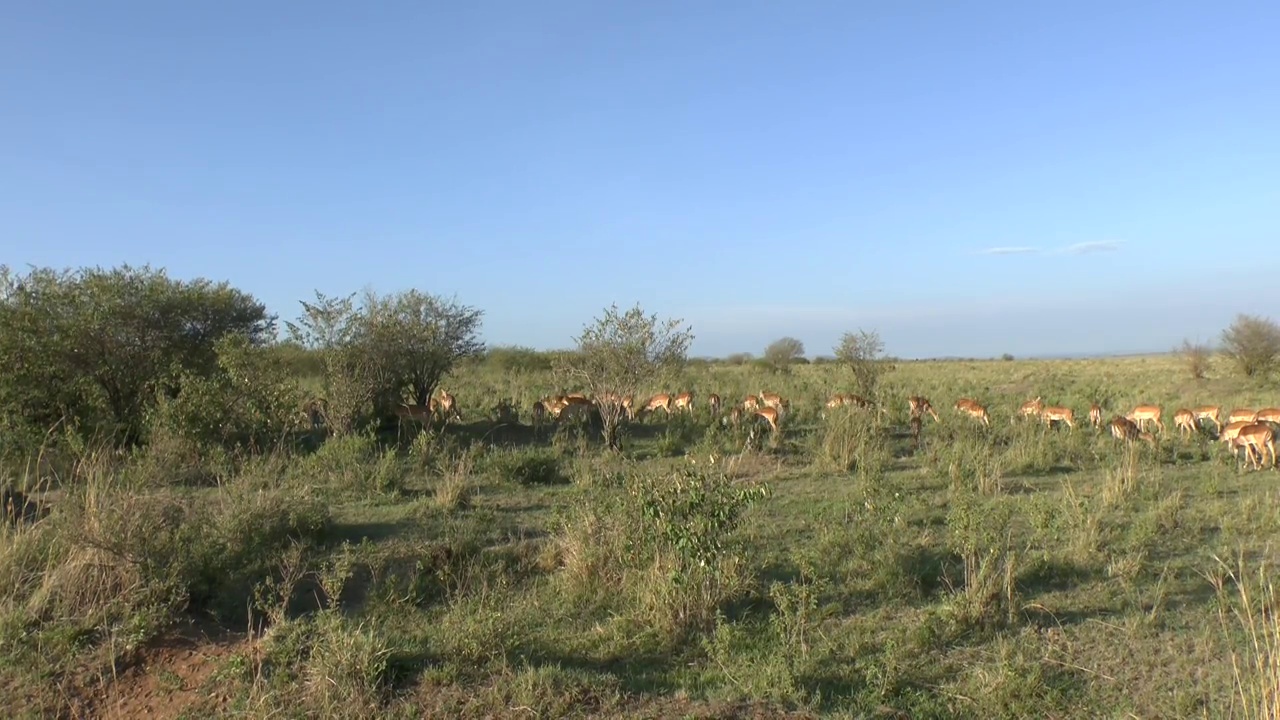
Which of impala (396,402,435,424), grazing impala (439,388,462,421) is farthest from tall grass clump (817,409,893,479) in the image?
grazing impala (439,388,462,421)

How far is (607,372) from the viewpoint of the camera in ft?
48.5

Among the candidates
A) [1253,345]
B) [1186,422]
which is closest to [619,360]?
[1186,422]

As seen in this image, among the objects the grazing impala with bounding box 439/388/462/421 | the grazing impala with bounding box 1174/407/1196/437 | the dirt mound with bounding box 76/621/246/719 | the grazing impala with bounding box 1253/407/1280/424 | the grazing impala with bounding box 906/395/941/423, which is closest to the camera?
the dirt mound with bounding box 76/621/246/719

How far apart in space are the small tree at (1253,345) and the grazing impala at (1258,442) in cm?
2200

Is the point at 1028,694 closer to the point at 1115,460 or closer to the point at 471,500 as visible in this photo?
the point at 471,500

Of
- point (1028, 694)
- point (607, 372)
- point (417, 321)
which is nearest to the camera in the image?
point (1028, 694)

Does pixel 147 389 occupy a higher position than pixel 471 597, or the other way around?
pixel 147 389

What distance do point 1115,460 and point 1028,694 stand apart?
915 centimetres

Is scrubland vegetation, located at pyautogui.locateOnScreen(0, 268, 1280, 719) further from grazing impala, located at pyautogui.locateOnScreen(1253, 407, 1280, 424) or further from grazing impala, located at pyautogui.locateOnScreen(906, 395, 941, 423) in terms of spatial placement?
grazing impala, located at pyautogui.locateOnScreen(906, 395, 941, 423)

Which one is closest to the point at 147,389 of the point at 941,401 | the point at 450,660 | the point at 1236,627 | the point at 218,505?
the point at 218,505

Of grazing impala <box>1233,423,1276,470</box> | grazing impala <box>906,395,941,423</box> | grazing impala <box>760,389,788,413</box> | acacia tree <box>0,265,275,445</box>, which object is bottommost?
grazing impala <box>1233,423,1276,470</box>

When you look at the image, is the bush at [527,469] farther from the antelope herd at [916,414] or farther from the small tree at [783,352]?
the small tree at [783,352]

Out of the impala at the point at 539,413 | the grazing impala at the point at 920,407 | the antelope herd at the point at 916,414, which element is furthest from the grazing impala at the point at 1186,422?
the impala at the point at 539,413

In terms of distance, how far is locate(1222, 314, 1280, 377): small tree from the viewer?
31.3 meters
